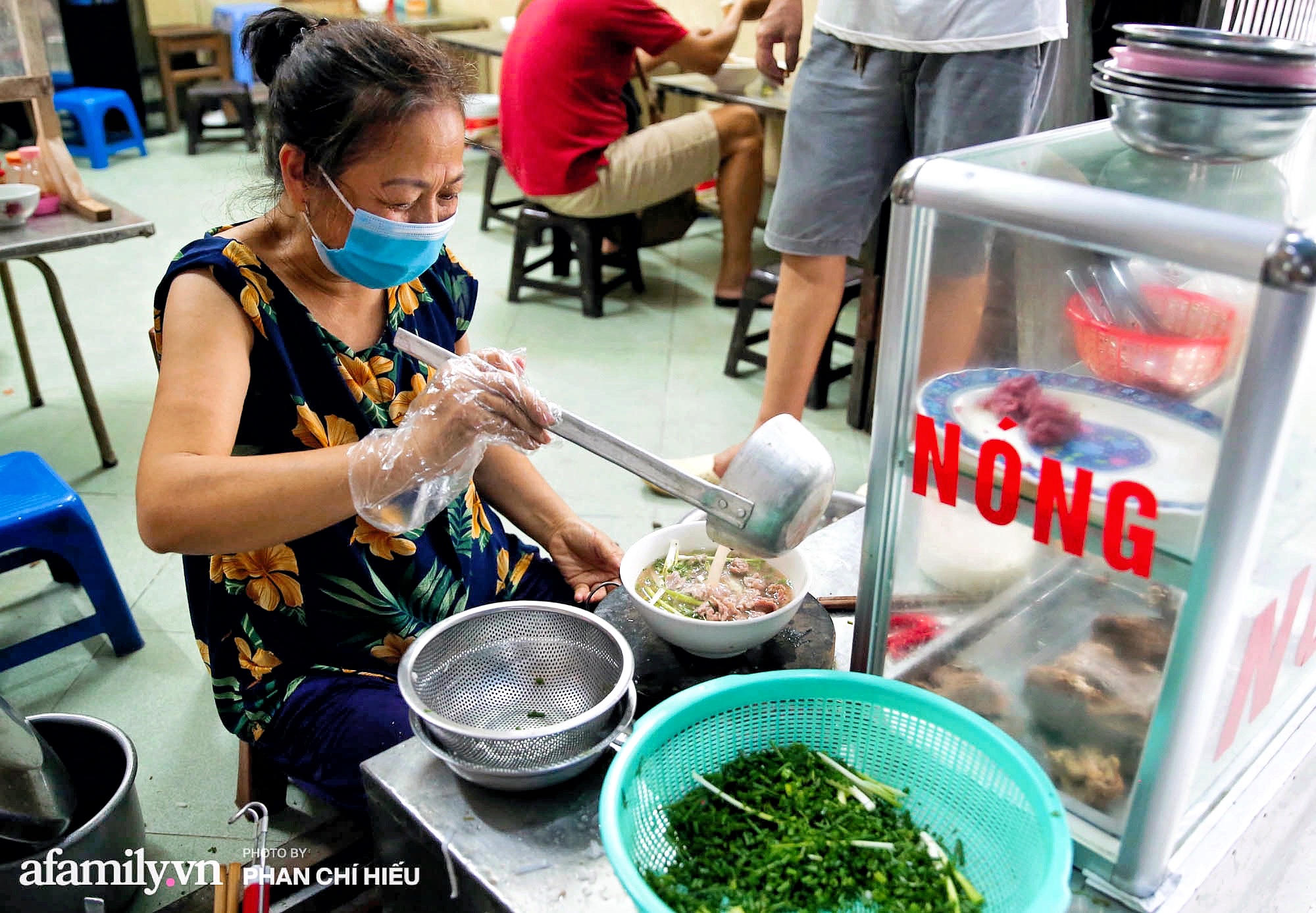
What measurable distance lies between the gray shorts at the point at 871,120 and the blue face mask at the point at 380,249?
1165 mm

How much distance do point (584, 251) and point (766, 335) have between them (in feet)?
3.04

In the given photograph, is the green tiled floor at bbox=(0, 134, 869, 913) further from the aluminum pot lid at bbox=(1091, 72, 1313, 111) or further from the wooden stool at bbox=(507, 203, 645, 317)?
the aluminum pot lid at bbox=(1091, 72, 1313, 111)

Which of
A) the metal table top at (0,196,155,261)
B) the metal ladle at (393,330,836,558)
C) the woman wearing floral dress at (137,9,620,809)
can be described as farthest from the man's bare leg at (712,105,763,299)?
the metal ladle at (393,330,836,558)

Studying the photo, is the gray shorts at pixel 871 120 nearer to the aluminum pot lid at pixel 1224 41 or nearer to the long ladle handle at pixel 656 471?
the aluminum pot lid at pixel 1224 41

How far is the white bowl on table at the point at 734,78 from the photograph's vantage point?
4512 millimetres

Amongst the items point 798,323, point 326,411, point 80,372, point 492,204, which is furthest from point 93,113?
point 326,411

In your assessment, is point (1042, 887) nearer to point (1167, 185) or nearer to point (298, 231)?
point (1167, 185)

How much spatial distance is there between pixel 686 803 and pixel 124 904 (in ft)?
3.93

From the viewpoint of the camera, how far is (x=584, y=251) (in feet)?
14.2

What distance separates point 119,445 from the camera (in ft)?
10.7

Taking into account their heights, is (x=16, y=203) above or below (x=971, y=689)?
above

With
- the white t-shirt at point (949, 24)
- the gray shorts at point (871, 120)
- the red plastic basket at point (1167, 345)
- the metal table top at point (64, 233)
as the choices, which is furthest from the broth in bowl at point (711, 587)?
the metal table top at point (64, 233)

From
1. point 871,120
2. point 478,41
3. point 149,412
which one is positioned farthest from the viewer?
point 478,41

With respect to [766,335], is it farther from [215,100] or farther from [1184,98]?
[215,100]
